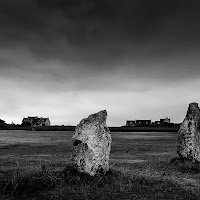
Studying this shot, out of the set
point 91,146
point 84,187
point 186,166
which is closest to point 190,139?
point 186,166

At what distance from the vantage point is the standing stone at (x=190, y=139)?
2191cm

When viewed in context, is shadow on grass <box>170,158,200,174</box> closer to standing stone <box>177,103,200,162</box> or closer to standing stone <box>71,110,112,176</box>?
standing stone <box>177,103,200,162</box>

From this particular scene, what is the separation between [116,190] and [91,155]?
2.69m

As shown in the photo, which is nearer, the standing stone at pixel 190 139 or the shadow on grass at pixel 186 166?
the shadow on grass at pixel 186 166

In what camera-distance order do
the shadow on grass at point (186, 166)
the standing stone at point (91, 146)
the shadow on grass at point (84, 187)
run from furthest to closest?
the shadow on grass at point (186, 166), the standing stone at point (91, 146), the shadow on grass at point (84, 187)

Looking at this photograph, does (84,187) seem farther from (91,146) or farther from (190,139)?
(190,139)

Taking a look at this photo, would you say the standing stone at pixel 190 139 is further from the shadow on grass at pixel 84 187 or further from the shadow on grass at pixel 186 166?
the shadow on grass at pixel 84 187

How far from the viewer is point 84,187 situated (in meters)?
13.4

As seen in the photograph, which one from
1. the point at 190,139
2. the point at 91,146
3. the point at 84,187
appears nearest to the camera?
the point at 84,187

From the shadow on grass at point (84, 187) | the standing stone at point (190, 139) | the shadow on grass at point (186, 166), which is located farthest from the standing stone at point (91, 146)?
the standing stone at point (190, 139)

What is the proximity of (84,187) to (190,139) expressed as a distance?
35.8 feet

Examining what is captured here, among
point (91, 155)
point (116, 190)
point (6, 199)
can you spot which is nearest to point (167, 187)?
point (116, 190)

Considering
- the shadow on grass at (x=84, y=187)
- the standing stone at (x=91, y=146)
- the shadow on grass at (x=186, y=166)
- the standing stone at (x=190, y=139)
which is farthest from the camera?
the standing stone at (x=190, y=139)

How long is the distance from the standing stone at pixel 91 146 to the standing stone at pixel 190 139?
772 cm
